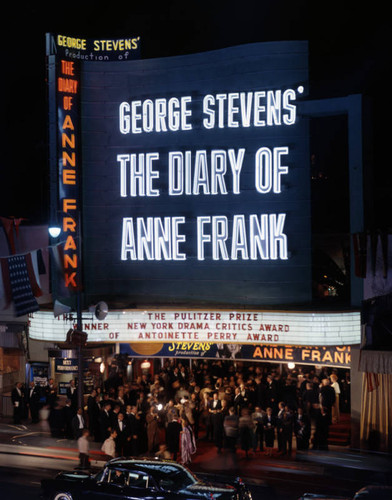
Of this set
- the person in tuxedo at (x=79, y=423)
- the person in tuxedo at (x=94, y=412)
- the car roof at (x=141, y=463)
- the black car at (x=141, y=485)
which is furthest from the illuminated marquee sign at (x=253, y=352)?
the car roof at (x=141, y=463)

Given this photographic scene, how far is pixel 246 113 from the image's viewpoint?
1005 inches

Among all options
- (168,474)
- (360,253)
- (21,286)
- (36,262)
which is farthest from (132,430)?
(360,253)

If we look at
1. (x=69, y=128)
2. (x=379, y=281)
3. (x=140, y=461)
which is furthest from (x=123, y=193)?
(x=140, y=461)

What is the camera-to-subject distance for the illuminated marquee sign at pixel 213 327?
77.4 ft

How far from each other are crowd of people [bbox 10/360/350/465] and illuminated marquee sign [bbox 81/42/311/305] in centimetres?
341

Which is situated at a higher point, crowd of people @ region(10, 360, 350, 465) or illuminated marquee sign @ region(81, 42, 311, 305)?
illuminated marquee sign @ region(81, 42, 311, 305)

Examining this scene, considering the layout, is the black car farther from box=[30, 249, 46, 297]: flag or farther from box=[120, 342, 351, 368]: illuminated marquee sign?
box=[30, 249, 46, 297]: flag

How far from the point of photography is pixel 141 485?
1530 centimetres

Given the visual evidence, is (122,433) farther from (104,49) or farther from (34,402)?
(104,49)

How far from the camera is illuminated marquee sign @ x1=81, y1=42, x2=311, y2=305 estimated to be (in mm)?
25047

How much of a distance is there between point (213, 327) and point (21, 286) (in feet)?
22.7

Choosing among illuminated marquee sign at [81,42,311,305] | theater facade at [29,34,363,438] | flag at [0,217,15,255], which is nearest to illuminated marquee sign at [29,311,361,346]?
theater facade at [29,34,363,438]

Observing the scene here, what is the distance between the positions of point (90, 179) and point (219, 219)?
5.56m

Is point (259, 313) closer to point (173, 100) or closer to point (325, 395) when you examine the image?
point (325, 395)
